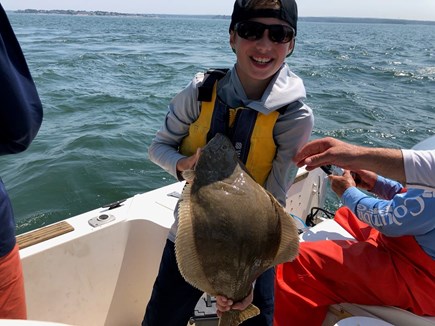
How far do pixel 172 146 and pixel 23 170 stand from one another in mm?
6634

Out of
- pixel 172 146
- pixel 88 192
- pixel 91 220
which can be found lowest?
pixel 88 192

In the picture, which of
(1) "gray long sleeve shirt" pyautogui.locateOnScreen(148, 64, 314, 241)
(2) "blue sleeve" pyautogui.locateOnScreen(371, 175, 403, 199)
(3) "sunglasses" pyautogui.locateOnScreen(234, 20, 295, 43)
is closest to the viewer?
(3) "sunglasses" pyautogui.locateOnScreen(234, 20, 295, 43)

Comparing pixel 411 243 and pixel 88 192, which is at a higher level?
pixel 411 243

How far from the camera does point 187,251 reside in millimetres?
2096

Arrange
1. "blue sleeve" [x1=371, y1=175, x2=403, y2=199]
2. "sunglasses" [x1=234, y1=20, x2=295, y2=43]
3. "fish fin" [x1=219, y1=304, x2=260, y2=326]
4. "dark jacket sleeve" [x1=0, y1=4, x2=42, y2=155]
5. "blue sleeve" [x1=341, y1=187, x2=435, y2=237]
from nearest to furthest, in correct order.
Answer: "dark jacket sleeve" [x1=0, y1=4, x2=42, y2=155]
"fish fin" [x1=219, y1=304, x2=260, y2=326]
"sunglasses" [x1=234, y1=20, x2=295, y2=43]
"blue sleeve" [x1=341, y1=187, x2=435, y2=237]
"blue sleeve" [x1=371, y1=175, x2=403, y2=199]

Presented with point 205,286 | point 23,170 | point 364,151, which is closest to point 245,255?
point 205,286

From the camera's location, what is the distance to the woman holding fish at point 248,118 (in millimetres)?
2461

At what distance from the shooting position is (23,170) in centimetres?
835

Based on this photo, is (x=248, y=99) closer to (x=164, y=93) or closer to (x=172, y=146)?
(x=172, y=146)

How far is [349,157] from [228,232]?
0.95 metres

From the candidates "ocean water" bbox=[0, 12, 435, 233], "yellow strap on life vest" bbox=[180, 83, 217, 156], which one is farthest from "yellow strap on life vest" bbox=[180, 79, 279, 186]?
"ocean water" bbox=[0, 12, 435, 233]

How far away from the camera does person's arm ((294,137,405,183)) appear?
2.43m

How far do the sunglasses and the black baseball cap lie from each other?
36 mm

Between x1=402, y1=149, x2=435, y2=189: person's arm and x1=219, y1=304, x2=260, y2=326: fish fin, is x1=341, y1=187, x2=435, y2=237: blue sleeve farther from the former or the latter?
x1=219, y1=304, x2=260, y2=326: fish fin
